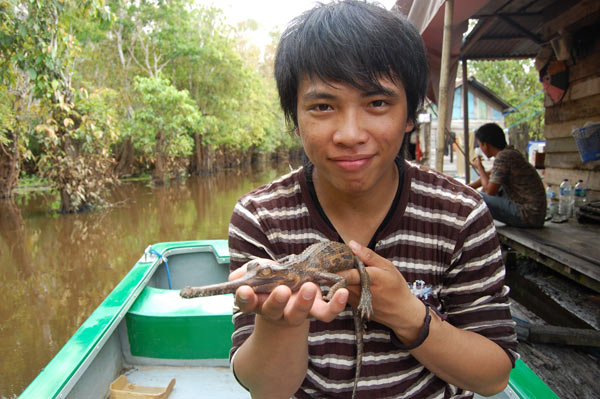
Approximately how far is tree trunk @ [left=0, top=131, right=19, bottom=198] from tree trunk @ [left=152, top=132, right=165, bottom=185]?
23.8 ft

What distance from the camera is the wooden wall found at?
20.4ft

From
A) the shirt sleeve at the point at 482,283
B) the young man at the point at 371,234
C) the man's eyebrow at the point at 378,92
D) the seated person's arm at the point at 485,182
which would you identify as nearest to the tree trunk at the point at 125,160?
the seated person's arm at the point at 485,182

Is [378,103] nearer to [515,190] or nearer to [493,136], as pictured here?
[515,190]

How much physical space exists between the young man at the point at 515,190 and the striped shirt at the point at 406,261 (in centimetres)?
488

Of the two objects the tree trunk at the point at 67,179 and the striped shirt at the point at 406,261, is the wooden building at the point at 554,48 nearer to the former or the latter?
the striped shirt at the point at 406,261

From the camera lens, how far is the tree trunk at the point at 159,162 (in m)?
21.7

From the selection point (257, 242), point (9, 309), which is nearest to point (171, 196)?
point (9, 309)

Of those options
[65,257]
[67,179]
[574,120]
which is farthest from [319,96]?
[67,179]

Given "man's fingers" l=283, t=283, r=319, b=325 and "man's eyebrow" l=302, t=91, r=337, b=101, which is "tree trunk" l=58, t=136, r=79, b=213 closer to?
"man's eyebrow" l=302, t=91, r=337, b=101

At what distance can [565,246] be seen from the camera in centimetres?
481

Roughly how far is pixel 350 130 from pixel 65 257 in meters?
9.92

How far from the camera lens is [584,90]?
6438mm

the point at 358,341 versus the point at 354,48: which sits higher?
the point at 354,48

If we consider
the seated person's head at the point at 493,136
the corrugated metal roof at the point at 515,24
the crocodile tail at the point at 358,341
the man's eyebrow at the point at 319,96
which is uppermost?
the corrugated metal roof at the point at 515,24
